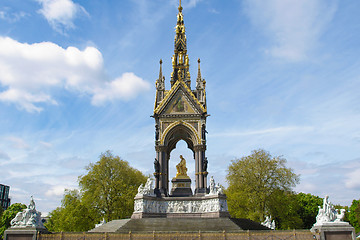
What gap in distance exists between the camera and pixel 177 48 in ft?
99.2

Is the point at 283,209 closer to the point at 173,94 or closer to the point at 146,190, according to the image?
the point at 146,190

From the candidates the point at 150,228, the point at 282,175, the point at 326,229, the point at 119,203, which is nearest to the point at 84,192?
Answer: the point at 119,203

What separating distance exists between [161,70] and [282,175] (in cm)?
1939

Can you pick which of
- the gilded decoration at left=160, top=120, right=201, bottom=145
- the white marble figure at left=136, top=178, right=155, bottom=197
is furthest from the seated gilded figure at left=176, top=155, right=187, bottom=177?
the white marble figure at left=136, top=178, right=155, bottom=197

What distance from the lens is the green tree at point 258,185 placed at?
36406 mm

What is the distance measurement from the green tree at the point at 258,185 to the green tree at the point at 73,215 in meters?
17.0

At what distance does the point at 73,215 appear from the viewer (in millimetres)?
36031

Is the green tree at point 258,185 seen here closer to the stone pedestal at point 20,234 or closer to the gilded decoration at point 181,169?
the gilded decoration at point 181,169

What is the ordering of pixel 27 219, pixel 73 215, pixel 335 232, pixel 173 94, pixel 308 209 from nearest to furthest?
pixel 335 232, pixel 27 219, pixel 173 94, pixel 73 215, pixel 308 209

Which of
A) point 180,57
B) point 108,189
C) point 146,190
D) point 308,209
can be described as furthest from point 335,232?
point 308,209

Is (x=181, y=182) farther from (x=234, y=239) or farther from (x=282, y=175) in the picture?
(x=282, y=175)

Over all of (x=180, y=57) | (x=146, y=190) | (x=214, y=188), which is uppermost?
(x=180, y=57)

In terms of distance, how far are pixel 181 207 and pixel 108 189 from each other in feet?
55.4

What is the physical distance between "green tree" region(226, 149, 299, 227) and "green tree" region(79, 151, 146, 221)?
12634 millimetres
